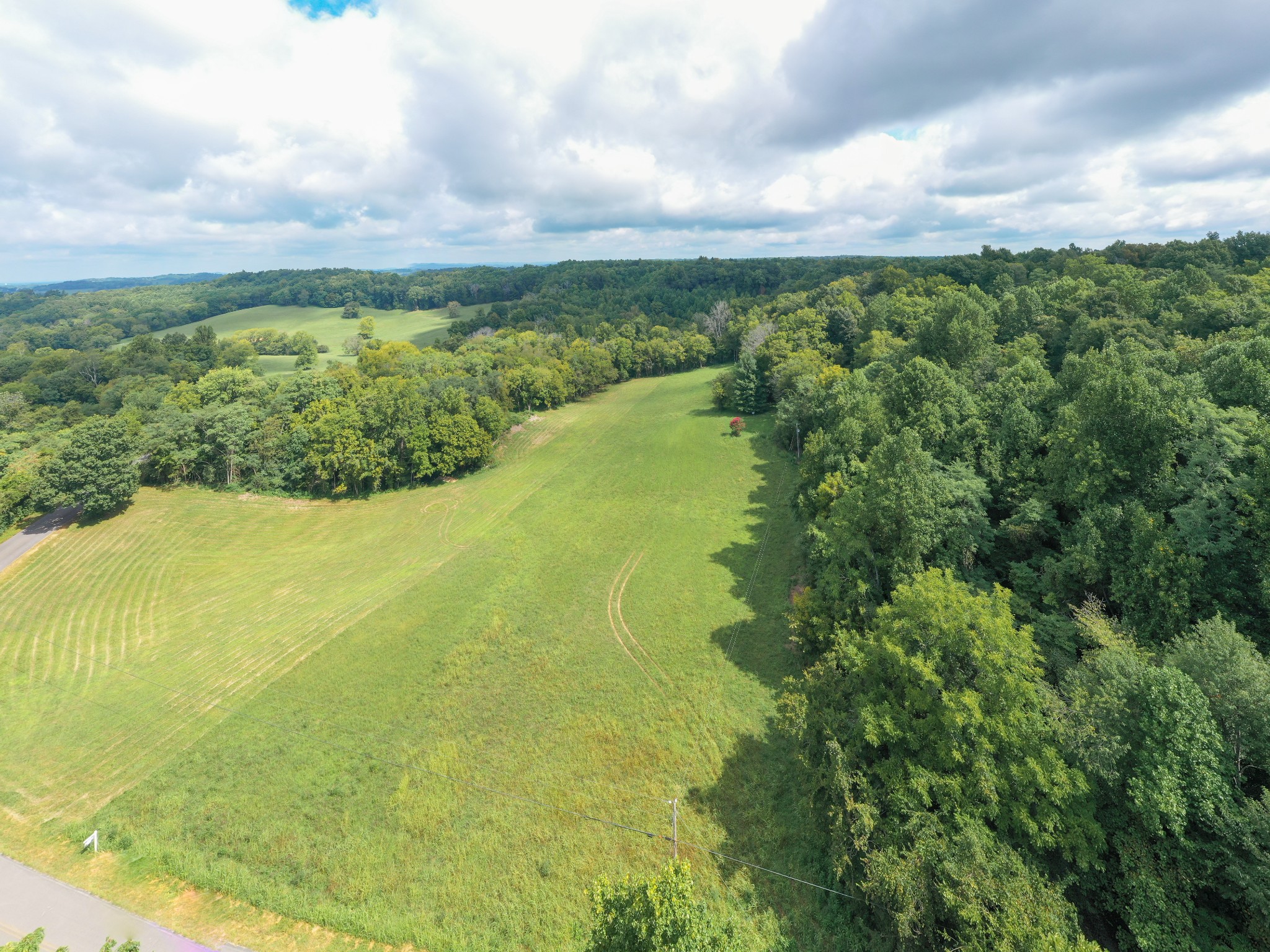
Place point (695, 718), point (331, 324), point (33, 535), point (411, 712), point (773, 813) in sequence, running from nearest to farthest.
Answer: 1. point (773, 813)
2. point (695, 718)
3. point (411, 712)
4. point (33, 535)
5. point (331, 324)

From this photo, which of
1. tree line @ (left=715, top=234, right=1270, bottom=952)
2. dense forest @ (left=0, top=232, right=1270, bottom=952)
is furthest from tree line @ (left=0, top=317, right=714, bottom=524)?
tree line @ (left=715, top=234, right=1270, bottom=952)

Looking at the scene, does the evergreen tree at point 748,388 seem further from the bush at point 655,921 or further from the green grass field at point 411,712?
the bush at point 655,921

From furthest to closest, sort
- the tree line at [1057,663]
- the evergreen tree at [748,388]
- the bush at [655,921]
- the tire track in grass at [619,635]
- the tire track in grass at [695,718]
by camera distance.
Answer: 1. the evergreen tree at [748,388]
2. the tire track in grass at [619,635]
3. the tire track in grass at [695,718]
4. the tree line at [1057,663]
5. the bush at [655,921]

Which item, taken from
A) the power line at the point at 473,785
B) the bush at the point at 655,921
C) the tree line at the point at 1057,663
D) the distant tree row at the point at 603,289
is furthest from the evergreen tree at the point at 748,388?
the bush at the point at 655,921

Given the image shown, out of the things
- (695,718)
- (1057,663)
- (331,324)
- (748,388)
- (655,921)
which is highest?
(331,324)

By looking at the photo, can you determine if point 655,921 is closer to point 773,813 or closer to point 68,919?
point 773,813

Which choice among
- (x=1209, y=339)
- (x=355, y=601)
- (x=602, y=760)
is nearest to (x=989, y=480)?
(x=1209, y=339)

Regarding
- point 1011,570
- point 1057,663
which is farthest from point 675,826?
point 1011,570
